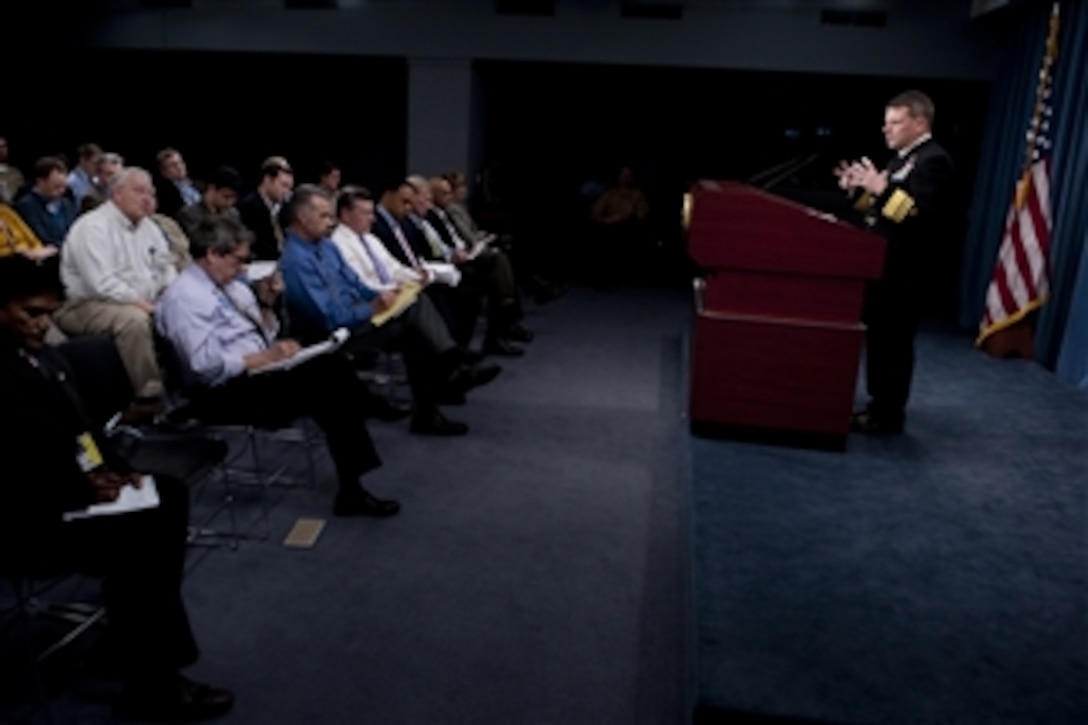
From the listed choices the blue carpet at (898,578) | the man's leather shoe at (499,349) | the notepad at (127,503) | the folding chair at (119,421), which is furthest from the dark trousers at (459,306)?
the notepad at (127,503)

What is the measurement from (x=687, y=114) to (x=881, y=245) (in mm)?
7736

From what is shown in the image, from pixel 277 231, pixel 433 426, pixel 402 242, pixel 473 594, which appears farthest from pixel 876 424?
pixel 277 231

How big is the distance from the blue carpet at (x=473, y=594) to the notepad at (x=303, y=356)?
0.63 meters

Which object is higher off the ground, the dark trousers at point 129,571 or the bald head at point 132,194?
the bald head at point 132,194

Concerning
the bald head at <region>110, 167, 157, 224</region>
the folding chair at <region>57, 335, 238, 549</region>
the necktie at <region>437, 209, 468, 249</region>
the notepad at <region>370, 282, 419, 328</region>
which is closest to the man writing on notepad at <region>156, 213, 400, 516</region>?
the folding chair at <region>57, 335, 238, 549</region>

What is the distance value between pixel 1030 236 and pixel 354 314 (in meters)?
4.49

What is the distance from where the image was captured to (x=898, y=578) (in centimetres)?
262

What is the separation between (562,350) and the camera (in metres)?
6.39

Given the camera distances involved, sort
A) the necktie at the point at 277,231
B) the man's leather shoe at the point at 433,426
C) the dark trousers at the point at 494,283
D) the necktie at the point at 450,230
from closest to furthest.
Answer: the man's leather shoe at the point at 433,426
the necktie at the point at 277,231
the dark trousers at the point at 494,283
the necktie at the point at 450,230

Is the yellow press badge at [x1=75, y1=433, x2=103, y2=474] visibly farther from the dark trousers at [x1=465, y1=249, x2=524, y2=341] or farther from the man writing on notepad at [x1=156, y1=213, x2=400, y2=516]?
the dark trousers at [x1=465, y1=249, x2=524, y2=341]

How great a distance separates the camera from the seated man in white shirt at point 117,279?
409 cm

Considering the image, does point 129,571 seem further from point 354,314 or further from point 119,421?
point 354,314

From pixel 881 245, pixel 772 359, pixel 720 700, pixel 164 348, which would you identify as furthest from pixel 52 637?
pixel 881 245

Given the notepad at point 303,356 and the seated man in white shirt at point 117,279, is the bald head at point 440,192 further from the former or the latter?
the notepad at point 303,356
